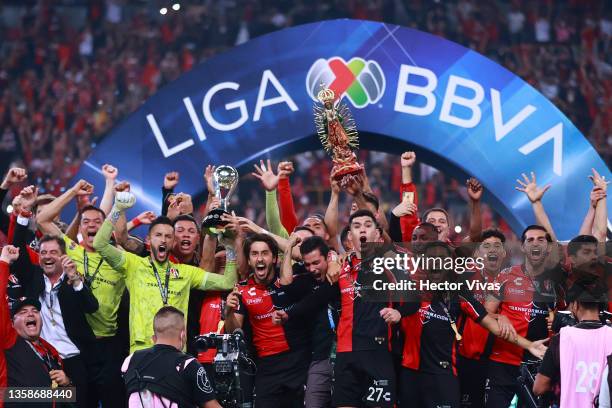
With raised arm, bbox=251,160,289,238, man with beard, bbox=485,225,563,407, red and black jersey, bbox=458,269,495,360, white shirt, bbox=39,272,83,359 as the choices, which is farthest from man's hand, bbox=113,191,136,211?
man with beard, bbox=485,225,563,407

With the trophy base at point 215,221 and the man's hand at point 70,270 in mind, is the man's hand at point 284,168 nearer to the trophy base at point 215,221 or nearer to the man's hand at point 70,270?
the trophy base at point 215,221

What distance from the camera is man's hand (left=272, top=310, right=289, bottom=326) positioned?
9391 millimetres

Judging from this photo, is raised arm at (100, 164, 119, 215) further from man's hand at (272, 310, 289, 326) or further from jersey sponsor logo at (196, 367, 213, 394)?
jersey sponsor logo at (196, 367, 213, 394)

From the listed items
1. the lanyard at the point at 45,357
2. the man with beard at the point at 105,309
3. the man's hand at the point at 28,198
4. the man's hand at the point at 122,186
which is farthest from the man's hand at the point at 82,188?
the lanyard at the point at 45,357

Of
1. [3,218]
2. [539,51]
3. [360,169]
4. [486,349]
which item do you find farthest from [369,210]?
[539,51]

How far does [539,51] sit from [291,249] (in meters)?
12.3

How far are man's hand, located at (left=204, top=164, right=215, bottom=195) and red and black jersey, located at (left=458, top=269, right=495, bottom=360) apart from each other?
2411 millimetres

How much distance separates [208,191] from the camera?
36.3 ft

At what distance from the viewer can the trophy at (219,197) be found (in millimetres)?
9506

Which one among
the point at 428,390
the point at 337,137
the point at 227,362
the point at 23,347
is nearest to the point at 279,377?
the point at 227,362

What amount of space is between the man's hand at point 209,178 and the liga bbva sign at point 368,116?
0.22 m

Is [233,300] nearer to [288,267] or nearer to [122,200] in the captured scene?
[288,267]

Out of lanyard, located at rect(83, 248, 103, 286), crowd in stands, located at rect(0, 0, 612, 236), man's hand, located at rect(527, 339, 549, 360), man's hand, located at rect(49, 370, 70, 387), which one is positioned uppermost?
crowd in stands, located at rect(0, 0, 612, 236)

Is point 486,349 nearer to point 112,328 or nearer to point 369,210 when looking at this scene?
point 369,210
